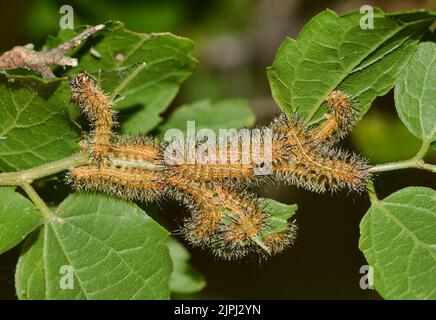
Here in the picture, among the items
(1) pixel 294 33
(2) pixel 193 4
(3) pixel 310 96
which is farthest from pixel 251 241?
(1) pixel 294 33

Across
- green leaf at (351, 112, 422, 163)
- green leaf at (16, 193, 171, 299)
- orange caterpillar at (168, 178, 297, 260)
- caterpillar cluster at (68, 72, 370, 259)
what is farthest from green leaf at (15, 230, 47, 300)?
green leaf at (351, 112, 422, 163)

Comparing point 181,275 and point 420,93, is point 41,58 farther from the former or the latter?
point 181,275

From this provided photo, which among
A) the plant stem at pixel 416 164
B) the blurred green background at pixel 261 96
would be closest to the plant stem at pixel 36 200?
the plant stem at pixel 416 164

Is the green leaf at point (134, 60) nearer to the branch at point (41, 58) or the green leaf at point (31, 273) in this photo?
the branch at point (41, 58)

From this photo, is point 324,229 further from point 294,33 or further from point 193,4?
point 193,4

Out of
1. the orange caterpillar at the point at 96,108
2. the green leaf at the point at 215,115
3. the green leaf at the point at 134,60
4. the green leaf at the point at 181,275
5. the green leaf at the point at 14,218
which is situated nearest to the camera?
the green leaf at the point at 14,218

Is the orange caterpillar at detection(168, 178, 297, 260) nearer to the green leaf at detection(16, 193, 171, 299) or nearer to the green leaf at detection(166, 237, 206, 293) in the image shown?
the green leaf at detection(16, 193, 171, 299)

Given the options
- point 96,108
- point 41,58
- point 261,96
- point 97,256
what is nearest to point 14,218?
point 97,256
